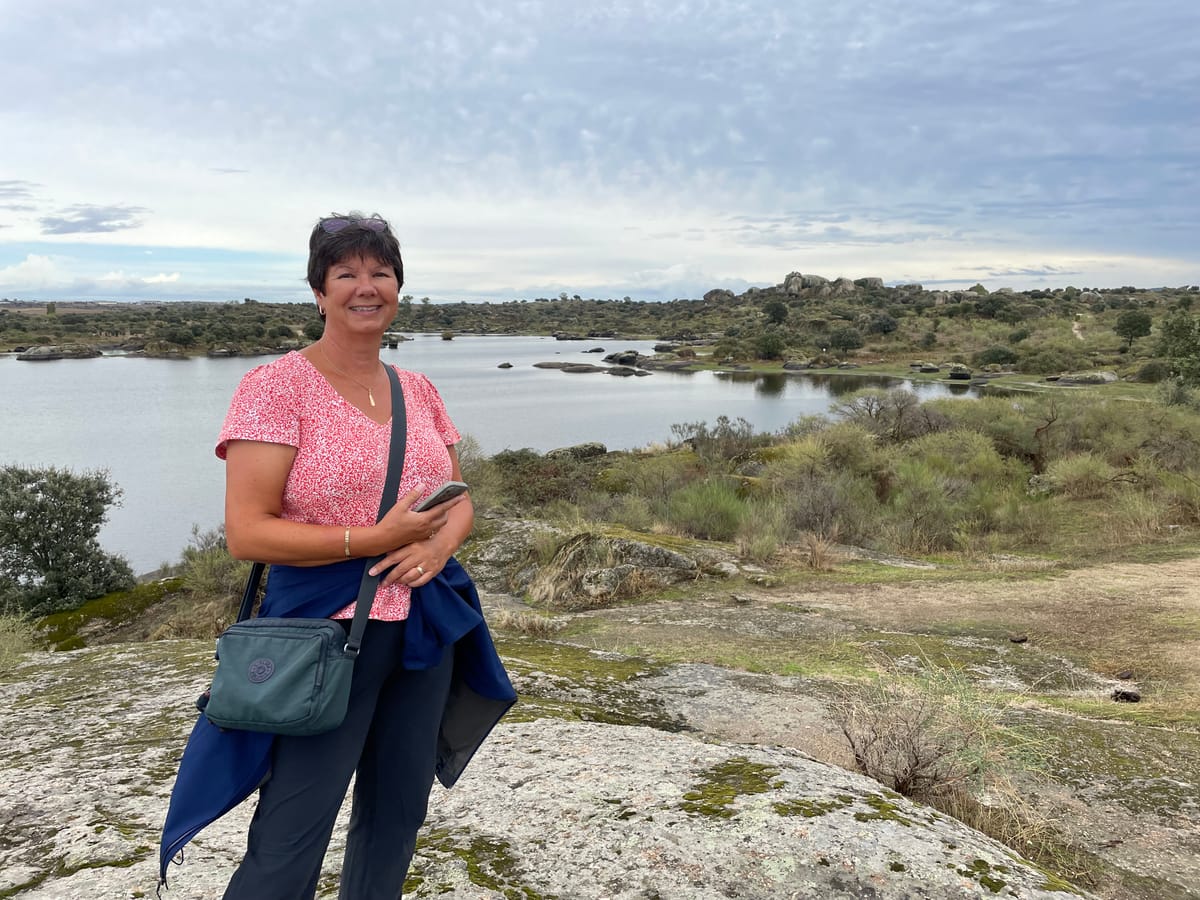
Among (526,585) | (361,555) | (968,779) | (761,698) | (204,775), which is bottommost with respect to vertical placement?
(526,585)

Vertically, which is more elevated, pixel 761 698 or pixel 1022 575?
pixel 761 698

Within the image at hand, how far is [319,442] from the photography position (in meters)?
1.75

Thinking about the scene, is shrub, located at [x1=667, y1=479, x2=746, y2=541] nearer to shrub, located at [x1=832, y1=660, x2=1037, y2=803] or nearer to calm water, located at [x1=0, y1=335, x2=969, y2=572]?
shrub, located at [x1=832, y1=660, x2=1037, y2=803]

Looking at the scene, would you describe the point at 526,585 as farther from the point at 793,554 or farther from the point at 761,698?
the point at 761,698

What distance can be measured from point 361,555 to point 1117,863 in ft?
10.6

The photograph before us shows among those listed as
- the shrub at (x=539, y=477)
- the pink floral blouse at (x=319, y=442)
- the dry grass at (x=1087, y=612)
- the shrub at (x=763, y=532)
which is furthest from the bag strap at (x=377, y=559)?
the shrub at (x=539, y=477)

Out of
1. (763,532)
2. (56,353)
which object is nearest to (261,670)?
(763,532)

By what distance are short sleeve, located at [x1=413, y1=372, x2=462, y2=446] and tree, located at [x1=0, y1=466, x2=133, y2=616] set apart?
12429mm

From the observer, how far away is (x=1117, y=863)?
9.86ft

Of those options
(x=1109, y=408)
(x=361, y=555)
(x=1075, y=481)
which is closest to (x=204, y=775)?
(x=361, y=555)

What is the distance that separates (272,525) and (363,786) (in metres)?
0.75

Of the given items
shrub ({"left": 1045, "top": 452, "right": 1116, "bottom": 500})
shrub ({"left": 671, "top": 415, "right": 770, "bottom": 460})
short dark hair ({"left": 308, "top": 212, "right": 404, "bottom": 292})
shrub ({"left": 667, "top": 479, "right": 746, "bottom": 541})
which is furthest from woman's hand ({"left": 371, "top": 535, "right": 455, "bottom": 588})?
shrub ({"left": 671, "top": 415, "right": 770, "bottom": 460})

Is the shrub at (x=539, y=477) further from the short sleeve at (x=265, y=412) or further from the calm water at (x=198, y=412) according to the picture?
the short sleeve at (x=265, y=412)

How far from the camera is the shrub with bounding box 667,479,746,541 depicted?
43.5ft
